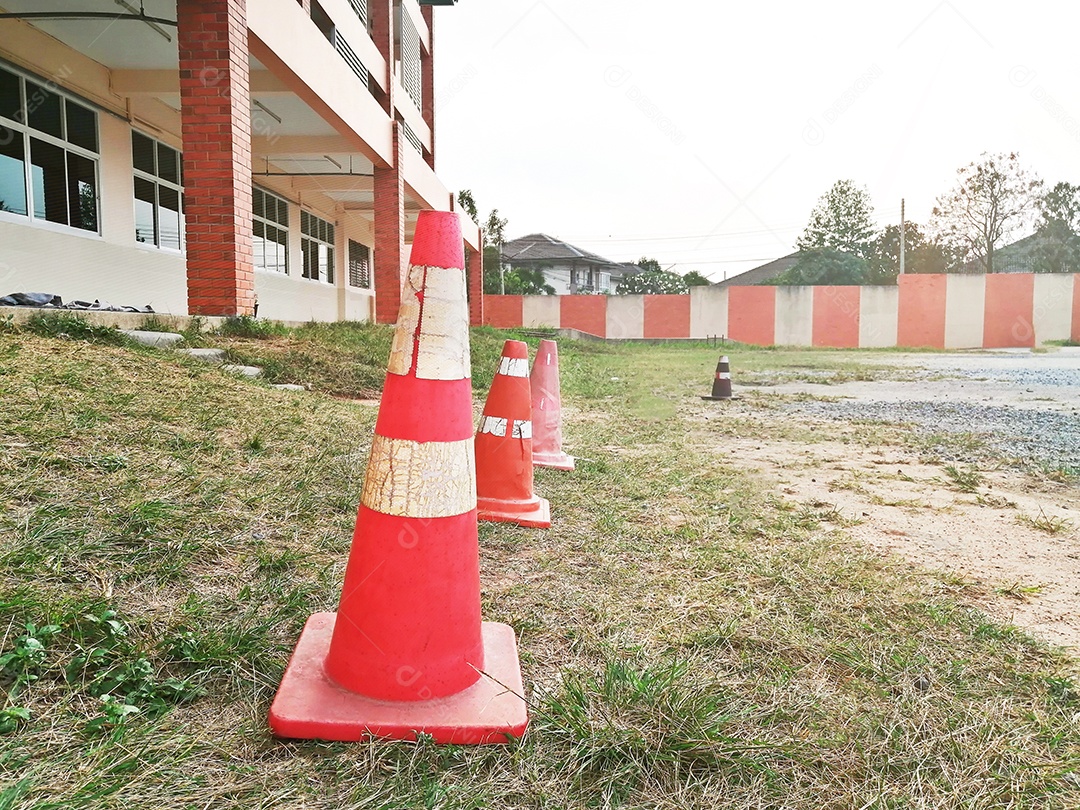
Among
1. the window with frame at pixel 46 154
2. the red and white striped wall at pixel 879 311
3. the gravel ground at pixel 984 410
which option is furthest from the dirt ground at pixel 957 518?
the red and white striped wall at pixel 879 311

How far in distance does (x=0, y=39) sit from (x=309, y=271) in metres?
11.1

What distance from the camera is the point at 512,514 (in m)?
3.04

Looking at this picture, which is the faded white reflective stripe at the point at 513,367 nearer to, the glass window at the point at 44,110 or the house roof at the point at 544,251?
the glass window at the point at 44,110

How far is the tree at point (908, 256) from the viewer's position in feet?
180

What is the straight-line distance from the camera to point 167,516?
2344mm

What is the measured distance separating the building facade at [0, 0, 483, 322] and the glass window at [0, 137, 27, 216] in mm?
16

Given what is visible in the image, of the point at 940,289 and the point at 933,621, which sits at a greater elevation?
the point at 940,289

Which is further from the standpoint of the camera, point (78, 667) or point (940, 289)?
point (940, 289)

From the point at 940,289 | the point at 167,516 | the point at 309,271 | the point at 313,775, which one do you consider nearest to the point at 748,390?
the point at 167,516

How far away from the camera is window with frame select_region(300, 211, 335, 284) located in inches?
719

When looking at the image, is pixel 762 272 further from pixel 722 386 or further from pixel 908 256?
pixel 722 386

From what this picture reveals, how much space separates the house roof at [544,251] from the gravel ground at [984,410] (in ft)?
153

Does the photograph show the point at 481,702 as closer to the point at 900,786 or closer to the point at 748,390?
the point at 900,786

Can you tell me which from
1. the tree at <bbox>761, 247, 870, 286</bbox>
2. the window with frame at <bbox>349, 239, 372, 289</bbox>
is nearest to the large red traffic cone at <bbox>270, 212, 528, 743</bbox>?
the window with frame at <bbox>349, 239, 372, 289</bbox>
